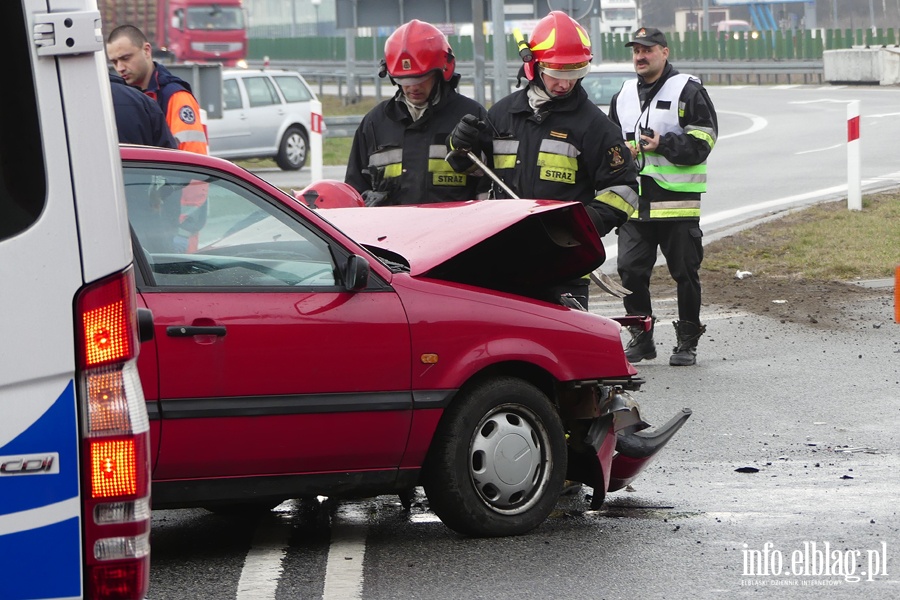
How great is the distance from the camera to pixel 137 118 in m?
7.15

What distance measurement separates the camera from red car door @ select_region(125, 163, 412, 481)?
4832mm

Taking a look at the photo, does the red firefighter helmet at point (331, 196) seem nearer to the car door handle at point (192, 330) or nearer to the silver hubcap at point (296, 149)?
the car door handle at point (192, 330)

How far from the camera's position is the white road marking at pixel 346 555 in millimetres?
4875

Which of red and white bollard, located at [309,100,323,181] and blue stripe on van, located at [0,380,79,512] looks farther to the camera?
red and white bollard, located at [309,100,323,181]

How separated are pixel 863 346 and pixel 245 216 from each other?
5.80m

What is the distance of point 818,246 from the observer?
14055 mm

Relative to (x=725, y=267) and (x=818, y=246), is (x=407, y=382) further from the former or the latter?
(x=818, y=246)

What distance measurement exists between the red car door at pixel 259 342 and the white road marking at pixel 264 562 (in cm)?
36

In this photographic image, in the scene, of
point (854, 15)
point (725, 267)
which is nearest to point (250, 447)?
point (725, 267)

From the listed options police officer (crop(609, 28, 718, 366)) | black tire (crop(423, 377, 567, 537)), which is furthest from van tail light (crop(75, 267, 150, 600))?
police officer (crop(609, 28, 718, 366))

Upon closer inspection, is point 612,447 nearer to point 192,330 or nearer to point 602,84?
point 192,330

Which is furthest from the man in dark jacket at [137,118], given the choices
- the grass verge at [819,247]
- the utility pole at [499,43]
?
the utility pole at [499,43]

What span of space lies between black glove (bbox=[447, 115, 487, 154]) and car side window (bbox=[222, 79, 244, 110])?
1819 centimetres

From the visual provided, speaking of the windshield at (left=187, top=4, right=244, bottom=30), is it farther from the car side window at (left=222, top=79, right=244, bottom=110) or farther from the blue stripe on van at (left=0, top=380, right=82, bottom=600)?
the blue stripe on van at (left=0, top=380, right=82, bottom=600)
